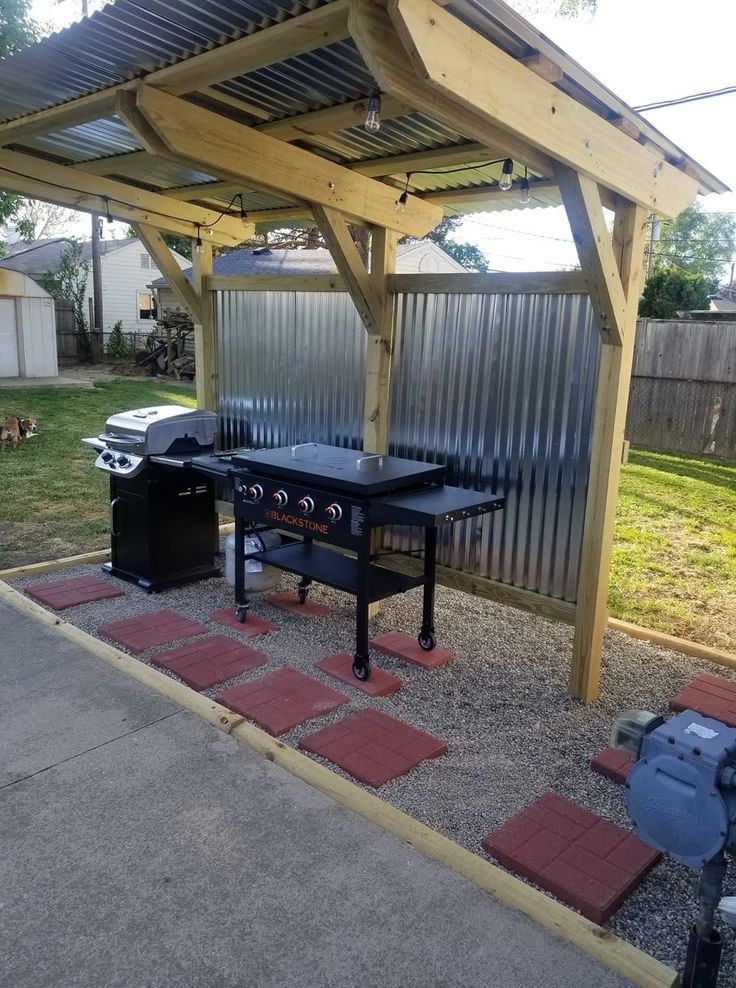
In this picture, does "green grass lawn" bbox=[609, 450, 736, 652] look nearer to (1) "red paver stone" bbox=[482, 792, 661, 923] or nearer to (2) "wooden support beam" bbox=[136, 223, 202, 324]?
(1) "red paver stone" bbox=[482, 792, 661, 923]

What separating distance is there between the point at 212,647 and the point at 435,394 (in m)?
1.95

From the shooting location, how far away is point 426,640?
13.5ft

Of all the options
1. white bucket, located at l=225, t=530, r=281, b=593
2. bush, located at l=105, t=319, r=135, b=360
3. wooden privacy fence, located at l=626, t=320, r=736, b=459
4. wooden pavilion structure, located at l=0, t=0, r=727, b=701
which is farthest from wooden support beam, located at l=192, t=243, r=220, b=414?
bush, located at l=105, t=319, r=135, b=360

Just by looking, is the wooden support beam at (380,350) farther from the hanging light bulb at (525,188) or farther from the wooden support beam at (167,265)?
the wooden support beam at (167,265)

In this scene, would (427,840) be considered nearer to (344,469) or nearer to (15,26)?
(344,469)

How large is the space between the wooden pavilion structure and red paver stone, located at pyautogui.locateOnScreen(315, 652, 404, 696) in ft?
3.05

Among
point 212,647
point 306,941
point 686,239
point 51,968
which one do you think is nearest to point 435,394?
point 212,647

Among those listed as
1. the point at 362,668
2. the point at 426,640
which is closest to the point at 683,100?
the point at 426,640

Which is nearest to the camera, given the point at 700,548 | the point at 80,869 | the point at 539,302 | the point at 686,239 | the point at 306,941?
the point at 306,941

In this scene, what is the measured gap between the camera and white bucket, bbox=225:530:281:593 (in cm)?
480

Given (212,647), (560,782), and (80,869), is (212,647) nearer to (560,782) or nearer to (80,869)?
(80,869)

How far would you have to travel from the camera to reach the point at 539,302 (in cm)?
380

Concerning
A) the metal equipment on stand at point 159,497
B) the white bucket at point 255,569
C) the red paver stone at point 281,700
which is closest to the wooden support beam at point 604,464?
the red paver stone at point 281,700

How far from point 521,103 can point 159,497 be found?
3321 millimetres
